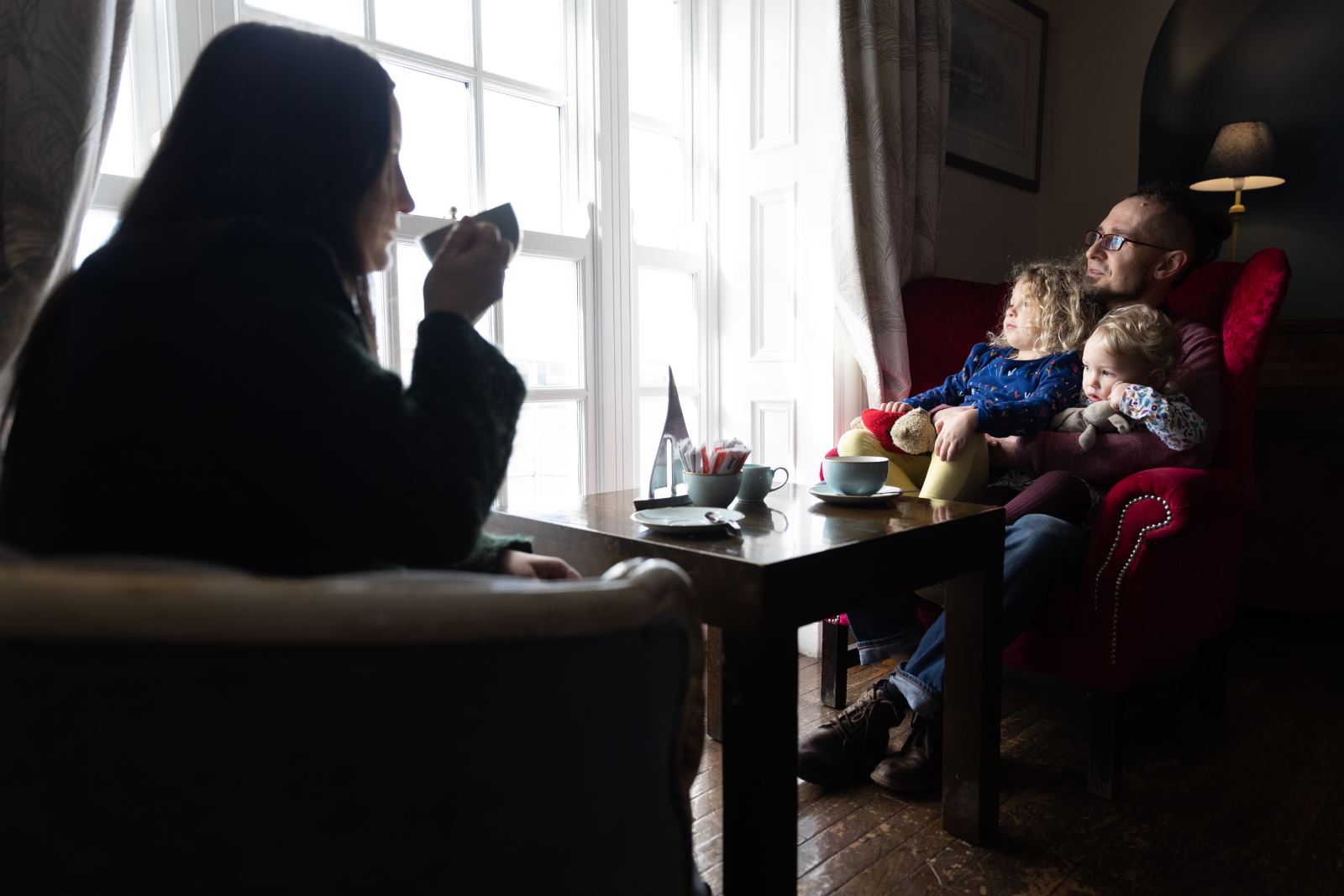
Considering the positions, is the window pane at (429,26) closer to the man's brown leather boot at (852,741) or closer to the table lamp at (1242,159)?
the man's brown leather boot at (852,741)

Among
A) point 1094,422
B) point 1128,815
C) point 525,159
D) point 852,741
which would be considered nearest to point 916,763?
point 852,741

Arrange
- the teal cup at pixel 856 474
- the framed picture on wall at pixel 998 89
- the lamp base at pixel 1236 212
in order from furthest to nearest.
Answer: the lamp base at pixel 1236 212, the framed picture on wall at pixel 998 89, the teal cup at pixel 856 474

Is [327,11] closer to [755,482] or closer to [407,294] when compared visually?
[407,294]

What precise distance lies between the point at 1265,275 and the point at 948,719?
1242 millimetres

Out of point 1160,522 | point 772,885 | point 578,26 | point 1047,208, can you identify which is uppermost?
point 578,26

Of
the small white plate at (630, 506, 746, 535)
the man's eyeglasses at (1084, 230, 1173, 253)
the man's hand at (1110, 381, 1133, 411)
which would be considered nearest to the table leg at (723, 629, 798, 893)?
the small white plate at (630, 506, 746, 535)

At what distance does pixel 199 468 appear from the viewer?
0.53 metres

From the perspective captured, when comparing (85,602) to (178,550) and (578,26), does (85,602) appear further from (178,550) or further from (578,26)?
(578,26)

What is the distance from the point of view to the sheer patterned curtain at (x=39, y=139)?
1185 millimetres

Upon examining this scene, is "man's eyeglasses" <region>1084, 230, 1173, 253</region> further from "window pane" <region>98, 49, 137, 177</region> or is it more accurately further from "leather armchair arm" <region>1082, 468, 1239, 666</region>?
"window pane" <region>98, 49, 137, 177</region>

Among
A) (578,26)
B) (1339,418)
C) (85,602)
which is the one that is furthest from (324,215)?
(1339,418)

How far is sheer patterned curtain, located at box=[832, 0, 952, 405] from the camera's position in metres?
2.30

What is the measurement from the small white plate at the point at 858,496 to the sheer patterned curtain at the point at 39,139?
4.00ft

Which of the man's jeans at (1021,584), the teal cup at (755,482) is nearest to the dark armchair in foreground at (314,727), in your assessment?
the teal cup at (755,482)
